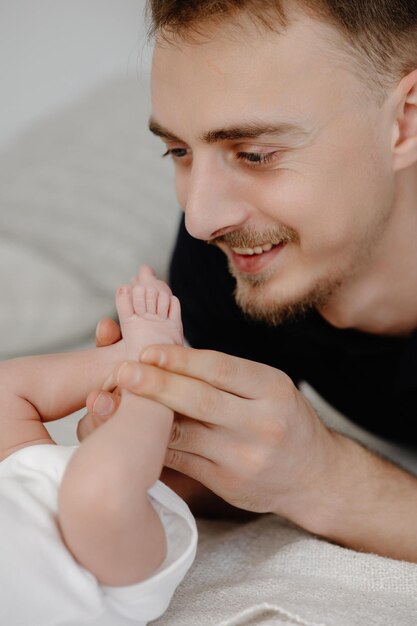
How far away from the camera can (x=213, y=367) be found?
3.27 feet

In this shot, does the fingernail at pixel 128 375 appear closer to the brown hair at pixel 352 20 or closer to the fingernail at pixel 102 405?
the fingernail at pixel 102 405

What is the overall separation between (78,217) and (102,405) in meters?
1.06

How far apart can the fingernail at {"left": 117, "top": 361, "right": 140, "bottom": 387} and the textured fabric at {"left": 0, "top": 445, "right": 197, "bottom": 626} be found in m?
0.13

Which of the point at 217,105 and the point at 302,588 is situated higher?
the point at 217,105

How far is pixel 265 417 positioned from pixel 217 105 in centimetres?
45

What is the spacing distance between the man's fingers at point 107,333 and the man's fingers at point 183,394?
0.14 metres

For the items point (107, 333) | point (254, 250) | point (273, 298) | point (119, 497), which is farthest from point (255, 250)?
point (119, 497)

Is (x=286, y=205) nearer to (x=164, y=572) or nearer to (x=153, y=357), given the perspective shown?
(x=153, y=357)

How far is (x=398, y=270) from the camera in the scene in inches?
57.3

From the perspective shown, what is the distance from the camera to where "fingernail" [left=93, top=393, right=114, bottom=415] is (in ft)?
3.27

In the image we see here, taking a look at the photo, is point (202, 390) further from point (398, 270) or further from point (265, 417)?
point (398, 270)

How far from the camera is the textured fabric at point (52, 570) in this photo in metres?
0.88

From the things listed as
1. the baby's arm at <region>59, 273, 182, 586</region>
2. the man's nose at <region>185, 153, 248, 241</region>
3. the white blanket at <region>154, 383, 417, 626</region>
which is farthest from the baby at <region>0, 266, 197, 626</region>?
the man's nose at <region>185, 153, 248, 241</region>

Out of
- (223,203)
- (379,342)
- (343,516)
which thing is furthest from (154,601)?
(379,342)
